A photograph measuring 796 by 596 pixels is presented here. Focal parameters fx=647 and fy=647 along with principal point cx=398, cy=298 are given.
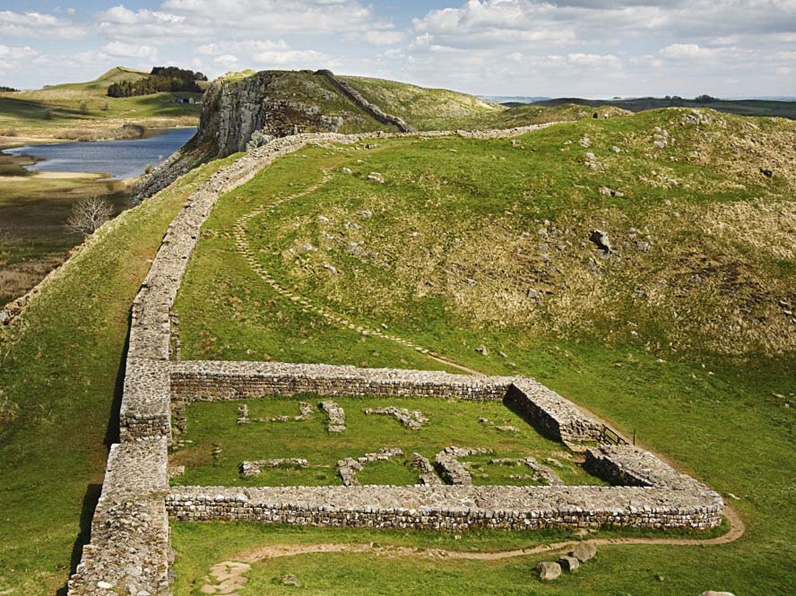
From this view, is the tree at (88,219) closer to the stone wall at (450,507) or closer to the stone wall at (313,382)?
the stone wall at (313,382)

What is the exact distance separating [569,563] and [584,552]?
1043 mm

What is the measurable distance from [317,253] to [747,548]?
36311mm

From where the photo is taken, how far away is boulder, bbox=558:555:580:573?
73.5 ft

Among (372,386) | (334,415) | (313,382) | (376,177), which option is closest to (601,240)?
(376,177)

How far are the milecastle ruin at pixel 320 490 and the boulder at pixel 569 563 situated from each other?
2375 millimetres

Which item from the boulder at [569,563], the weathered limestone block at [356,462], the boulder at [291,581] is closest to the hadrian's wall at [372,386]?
the weathered limestone block at [356,462]

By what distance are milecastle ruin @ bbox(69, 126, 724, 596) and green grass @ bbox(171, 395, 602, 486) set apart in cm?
97

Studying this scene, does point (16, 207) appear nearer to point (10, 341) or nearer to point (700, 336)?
point (10, 341)

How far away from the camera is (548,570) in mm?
21781

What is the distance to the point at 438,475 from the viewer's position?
2930 cm

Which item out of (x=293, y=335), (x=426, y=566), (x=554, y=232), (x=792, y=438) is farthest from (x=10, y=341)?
(x=792, y=438)

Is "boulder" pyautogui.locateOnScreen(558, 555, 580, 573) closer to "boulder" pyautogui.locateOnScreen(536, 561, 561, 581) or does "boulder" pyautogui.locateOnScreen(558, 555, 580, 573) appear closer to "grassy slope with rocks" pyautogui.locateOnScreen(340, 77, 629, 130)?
"boulder" pyautogui.locateOnScreen(536, 561, 561, 581)

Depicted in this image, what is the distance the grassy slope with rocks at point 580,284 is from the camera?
3694 centimetres

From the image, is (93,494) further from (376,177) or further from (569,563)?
(376,177)
